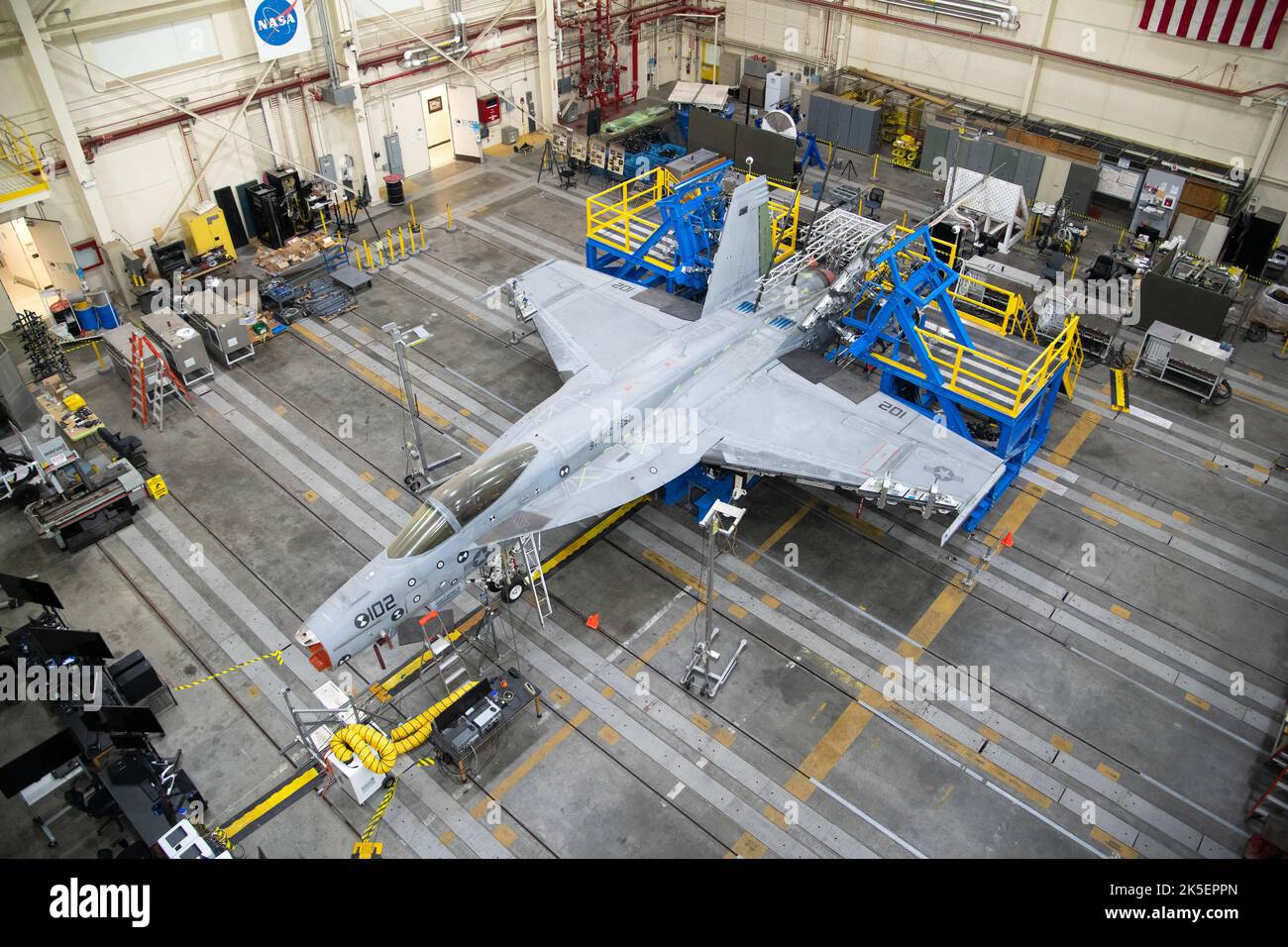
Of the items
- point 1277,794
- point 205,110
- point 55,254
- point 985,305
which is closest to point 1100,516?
point 985,305

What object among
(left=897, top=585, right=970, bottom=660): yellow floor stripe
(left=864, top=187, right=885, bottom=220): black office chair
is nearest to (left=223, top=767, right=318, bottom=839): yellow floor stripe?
(left=897, top=585, right=970, bottom=660): yellow floor stripe

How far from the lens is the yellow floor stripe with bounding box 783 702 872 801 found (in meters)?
15.4

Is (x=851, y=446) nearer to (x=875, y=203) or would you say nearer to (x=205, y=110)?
(x=875, y=203)

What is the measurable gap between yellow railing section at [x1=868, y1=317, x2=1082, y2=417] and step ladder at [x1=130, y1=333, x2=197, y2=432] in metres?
18.2

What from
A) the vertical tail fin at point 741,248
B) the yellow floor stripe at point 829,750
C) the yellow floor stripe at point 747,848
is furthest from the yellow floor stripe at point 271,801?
the vertical tail fin at point 741,248

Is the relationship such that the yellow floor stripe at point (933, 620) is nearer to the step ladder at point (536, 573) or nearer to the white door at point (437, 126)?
the step ladder at point (536, 573)

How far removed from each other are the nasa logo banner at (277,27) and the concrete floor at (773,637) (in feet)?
34.3

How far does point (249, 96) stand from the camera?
2819 cm

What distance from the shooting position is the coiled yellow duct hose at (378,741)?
14.7 meters

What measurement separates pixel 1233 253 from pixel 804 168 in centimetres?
1468

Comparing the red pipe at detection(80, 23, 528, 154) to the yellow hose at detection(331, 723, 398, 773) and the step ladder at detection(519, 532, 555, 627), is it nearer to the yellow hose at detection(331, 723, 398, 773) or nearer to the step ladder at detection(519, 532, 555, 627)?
the step ladder at detection(519, 532, 555, 627)

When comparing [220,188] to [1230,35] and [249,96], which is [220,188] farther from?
[1230,35]

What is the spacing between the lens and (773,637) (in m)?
17.9

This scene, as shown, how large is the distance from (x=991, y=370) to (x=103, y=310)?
24.5m
